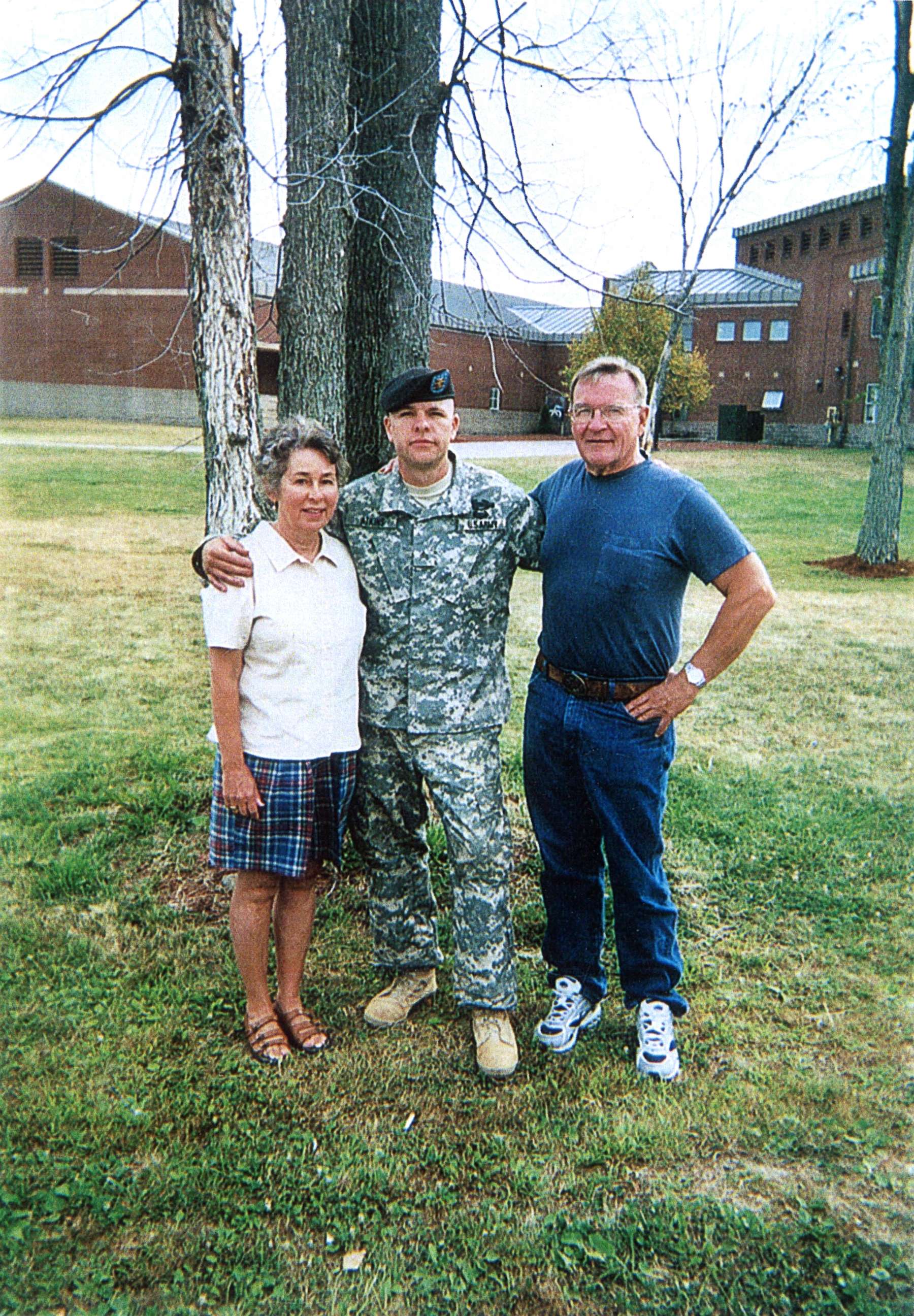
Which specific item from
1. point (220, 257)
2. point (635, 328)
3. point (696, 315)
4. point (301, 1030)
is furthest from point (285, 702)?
point (696, 315)

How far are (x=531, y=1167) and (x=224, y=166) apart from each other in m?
3.33

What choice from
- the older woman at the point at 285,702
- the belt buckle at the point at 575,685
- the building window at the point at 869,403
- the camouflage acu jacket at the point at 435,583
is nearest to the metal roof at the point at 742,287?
the building window at the point at 869,403

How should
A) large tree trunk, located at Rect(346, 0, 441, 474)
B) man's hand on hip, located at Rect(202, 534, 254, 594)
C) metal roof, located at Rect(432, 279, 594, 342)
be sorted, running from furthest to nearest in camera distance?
metal roof, located at Rect(432, 279, 594, 342) → large tree trunk, located at Rect(346, 0, 441, 474) → man's hand on hip, located at Rect(202, 534, 254, 594)

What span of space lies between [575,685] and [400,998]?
1.23m

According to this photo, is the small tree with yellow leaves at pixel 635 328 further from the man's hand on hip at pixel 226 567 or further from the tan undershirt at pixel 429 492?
the man's hand on hip at pixel 226 567

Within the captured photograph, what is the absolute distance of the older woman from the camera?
2.83 meters

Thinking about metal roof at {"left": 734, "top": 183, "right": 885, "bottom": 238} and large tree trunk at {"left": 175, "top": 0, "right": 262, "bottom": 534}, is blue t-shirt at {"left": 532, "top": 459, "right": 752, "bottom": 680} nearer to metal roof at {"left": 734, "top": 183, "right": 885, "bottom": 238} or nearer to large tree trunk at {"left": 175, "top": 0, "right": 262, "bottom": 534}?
large tree trunk at {"left": 175, "top": 0, "right": 262, "bottom": 534}

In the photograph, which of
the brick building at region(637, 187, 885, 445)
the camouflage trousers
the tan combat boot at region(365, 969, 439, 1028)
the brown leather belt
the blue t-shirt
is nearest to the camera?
the blue t-shirt

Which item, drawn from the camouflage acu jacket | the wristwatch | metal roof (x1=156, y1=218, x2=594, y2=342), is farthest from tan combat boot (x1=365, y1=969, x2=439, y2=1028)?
metal roof (x1=156, y1=218, x2=594, y2=342)

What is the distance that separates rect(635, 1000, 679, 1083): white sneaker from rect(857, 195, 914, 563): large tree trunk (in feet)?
19.7

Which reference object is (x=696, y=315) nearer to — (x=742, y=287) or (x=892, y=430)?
(x=742, y=287)

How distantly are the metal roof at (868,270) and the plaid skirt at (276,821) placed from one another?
6822mm

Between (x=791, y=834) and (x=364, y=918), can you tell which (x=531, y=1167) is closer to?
(x=364, y=918)

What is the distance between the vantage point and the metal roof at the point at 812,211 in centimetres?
560
